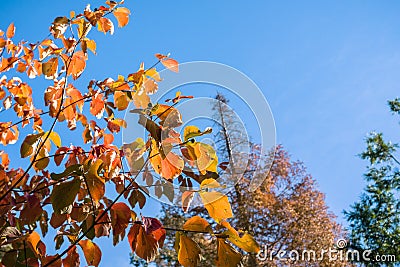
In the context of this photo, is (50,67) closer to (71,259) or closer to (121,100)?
(121,100)

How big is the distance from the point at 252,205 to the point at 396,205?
2.78 meters

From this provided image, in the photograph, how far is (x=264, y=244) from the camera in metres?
9.06

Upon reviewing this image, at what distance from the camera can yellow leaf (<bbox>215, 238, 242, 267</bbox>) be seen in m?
0.78

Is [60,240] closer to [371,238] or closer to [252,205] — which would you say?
[371,238]

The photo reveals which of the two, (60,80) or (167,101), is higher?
(60,80)

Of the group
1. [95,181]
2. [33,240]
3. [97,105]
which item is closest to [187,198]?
[95,181]

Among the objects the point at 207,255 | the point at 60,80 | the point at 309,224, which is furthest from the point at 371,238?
the point at 60,80

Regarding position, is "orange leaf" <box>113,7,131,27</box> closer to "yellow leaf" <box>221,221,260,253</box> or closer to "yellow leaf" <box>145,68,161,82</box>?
"yellow leaf" <box>145,68,161,82</box>

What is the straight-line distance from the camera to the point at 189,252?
794 millimetres

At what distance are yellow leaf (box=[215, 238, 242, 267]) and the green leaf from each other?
0.26 m

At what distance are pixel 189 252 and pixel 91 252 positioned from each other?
0.29m

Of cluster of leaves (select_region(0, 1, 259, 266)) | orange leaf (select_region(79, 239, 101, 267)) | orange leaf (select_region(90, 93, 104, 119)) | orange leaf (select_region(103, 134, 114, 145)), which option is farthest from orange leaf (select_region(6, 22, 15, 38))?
orange leaf (select_region(79, 239, 101, 267))

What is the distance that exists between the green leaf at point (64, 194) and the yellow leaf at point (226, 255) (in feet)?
0.86

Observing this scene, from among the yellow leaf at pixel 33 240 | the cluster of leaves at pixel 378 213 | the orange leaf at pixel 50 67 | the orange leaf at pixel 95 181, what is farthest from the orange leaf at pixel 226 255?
the cluster of leaves at pixel 378 213
